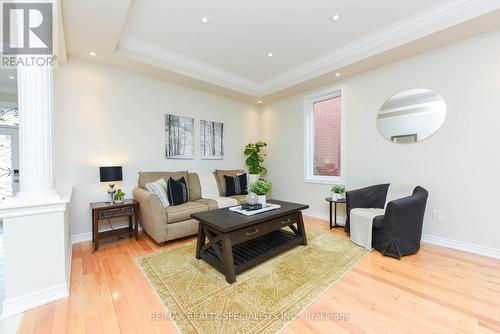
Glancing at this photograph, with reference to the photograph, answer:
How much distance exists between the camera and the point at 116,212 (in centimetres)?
276

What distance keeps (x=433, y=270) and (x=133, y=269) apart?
10.0 feet

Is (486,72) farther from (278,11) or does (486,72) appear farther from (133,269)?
(133,269)

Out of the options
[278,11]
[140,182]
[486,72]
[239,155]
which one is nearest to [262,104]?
[239,155]

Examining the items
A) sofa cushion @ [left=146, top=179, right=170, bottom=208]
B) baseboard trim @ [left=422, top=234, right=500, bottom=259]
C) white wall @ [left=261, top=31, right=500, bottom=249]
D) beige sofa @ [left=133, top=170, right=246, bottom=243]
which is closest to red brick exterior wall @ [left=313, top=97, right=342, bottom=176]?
white wall @ [left=261, top=31, right=500, bottom=249]

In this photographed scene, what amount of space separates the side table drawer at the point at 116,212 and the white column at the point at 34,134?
99 centimetres

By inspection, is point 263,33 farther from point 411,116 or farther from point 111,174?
point 111,174

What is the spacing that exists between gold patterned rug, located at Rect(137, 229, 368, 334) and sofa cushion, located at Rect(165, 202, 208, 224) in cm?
38

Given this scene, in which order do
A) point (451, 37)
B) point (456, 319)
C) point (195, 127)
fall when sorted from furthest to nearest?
point (195, 127) < point (451, 37) < point (456, 319)

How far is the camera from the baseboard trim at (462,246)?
2386 mm

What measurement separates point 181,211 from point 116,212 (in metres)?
0.84

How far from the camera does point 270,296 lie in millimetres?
1714

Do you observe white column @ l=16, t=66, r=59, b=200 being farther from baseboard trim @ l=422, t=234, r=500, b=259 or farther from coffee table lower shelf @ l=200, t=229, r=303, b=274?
baseboard trim @ l=422, t=234, r=500, b=259

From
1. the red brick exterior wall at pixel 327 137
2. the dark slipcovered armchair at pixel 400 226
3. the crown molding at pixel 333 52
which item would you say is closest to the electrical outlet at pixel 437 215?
the dark slipcovered armchair at pixel 400 226

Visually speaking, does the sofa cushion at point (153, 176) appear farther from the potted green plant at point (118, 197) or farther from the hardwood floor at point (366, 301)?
the hardwood floor at point (366, 301)
